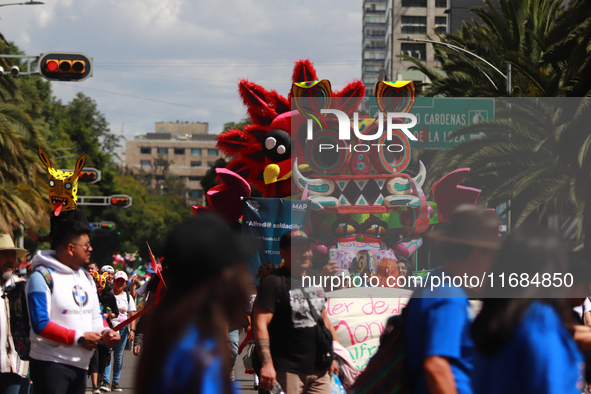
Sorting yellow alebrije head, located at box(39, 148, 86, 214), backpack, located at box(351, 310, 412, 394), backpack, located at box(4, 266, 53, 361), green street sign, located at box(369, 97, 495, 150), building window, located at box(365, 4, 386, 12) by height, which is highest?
building window, located at box(365, 4, 386, 12)

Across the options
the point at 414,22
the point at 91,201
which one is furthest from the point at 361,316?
the point at 414,22

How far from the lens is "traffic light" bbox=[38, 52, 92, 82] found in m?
13.8

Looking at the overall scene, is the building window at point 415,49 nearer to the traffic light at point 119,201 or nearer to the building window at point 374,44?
the building window at point 374,44

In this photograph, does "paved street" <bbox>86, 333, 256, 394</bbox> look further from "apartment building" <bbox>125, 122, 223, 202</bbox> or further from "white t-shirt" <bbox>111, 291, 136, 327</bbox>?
"apartment building" <bbox>125, 122, 223, 202</bbox>

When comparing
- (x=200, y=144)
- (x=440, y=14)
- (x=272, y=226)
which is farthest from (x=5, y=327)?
(x=200, y=144)

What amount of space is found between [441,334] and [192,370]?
1.06 metres

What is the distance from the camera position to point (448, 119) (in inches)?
735

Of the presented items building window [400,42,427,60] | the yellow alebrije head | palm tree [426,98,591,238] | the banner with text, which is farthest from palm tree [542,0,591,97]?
building window [400,42,427,60]

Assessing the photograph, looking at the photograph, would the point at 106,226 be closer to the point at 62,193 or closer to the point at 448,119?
the point at 448,119

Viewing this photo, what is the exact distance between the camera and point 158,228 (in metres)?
75.8

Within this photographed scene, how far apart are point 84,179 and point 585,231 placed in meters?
24.0

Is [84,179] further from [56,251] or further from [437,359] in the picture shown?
[437,359]

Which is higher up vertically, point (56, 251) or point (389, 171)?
point (389, 171)

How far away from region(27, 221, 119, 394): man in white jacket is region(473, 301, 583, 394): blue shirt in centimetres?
272
